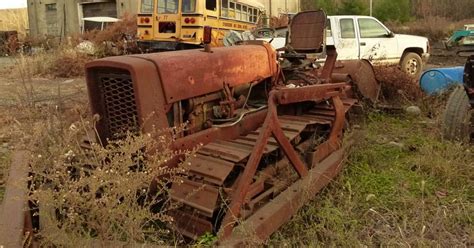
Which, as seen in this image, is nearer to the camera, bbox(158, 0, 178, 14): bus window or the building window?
bbox(158, 0, 178, 14): bus window

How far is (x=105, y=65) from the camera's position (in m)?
3.09

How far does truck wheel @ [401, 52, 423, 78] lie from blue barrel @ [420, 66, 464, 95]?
430 centimetres

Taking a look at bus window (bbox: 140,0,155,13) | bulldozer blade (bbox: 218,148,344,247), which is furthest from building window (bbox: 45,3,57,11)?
bulldozer blade (bbox: 218,148,344,247)

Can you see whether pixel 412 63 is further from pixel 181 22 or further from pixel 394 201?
pixel 394 201

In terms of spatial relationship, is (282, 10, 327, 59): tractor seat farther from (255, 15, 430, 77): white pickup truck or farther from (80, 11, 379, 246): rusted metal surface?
(255, 15, 430, 77): white pickup truck

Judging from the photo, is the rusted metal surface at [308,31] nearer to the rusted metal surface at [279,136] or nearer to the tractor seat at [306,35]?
the tractor seat at [306,35]

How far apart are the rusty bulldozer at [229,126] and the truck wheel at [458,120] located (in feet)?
4.52

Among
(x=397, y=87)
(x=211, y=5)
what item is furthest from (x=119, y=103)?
(x=211, y=5)

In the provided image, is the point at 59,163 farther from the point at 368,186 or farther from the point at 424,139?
the point at 424,139

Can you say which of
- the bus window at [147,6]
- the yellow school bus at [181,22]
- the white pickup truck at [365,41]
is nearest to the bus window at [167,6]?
the yellow school bus at [181,22]

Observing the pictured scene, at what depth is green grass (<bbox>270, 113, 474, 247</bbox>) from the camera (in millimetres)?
3055

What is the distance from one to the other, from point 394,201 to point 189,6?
1034cm

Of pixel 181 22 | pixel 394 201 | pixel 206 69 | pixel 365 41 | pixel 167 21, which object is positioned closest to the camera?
pixel 206 69

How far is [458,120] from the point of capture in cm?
488
